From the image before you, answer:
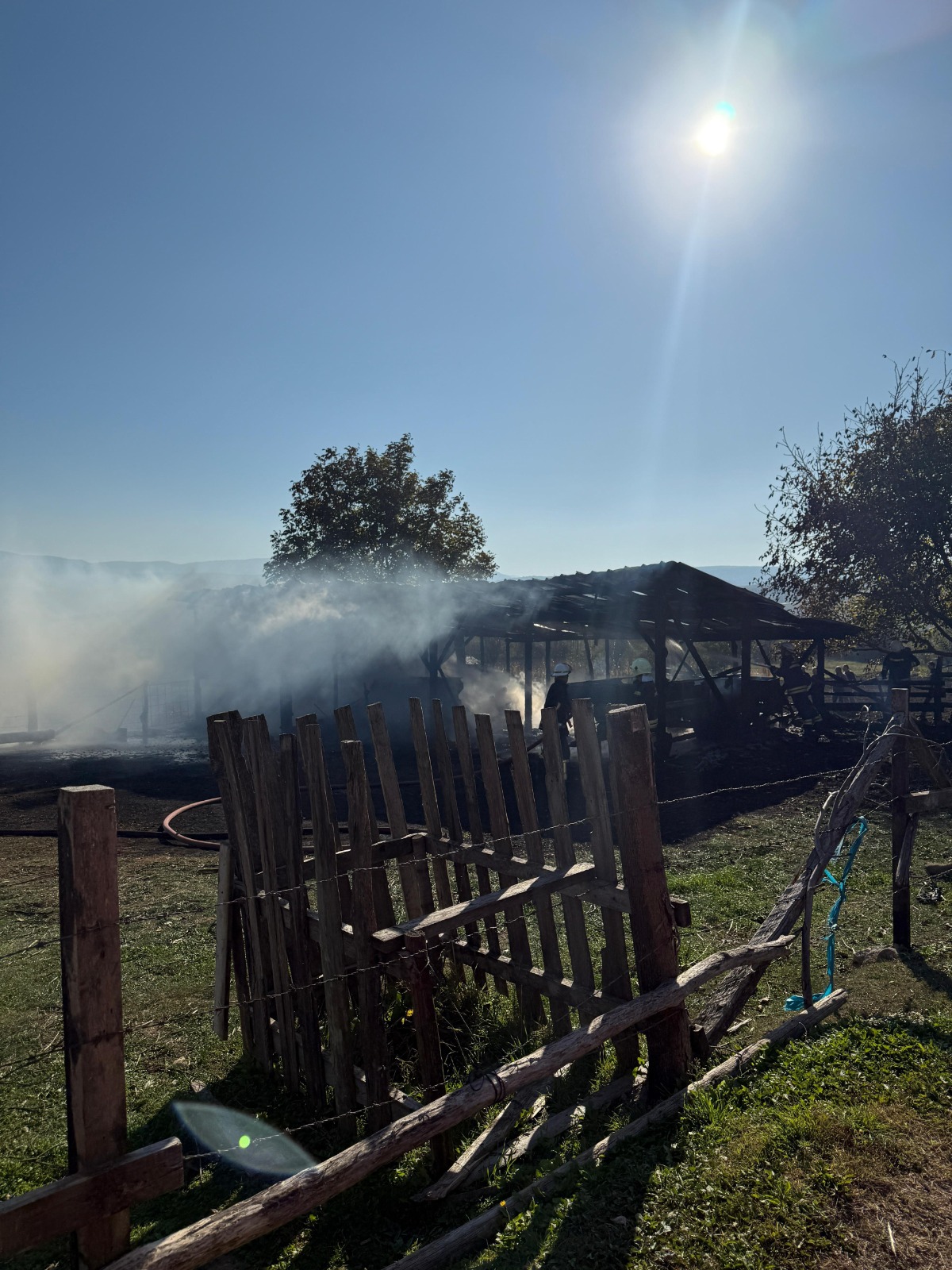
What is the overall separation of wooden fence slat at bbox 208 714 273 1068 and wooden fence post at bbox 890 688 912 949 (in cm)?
430

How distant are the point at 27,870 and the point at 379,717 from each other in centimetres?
694

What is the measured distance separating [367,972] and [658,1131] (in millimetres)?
1388

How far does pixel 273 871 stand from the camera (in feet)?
13.8

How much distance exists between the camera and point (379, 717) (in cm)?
419

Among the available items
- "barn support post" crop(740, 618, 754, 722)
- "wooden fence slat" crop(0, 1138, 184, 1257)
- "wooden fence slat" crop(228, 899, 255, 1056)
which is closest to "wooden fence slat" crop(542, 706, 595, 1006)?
"wooden fence slat" crop(228, 899, 255, 1056)

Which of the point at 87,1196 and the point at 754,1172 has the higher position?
the point at 87,1196

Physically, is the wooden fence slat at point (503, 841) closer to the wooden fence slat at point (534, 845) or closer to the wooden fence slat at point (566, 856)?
the wooden fence slat at point (534, 845)

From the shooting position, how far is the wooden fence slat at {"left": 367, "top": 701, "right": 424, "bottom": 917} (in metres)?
4.02

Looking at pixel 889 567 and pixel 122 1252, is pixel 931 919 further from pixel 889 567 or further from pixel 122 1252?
pixel 889 567

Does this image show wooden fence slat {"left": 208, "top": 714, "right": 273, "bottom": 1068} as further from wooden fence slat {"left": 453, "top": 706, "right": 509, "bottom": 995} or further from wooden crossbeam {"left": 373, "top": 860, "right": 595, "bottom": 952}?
wooden fence slat {"left": 453, "top": 706, "right": 509, "bottom": 995}

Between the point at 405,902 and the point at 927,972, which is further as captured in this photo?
the point at 927,972

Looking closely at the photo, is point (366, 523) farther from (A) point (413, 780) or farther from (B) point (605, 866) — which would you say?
(B) point (605, 866)

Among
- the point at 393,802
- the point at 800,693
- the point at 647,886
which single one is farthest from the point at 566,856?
the point at 800,693

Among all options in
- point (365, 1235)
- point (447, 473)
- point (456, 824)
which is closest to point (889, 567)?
point (447, 473)
